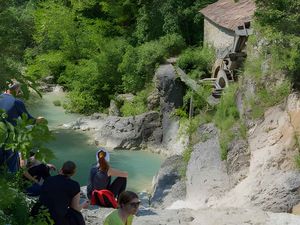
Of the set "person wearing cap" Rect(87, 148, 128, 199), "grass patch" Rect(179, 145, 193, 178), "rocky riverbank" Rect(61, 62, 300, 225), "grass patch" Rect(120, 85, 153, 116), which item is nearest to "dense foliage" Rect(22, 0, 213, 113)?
"grass patch" Rect(120, 85, 153, 116)

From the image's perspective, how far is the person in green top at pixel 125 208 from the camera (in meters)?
4.24

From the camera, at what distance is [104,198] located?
7785 mm

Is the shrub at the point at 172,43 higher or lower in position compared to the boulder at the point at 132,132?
higher

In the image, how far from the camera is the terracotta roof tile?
63.2ft

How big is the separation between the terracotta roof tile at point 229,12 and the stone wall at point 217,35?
379mm

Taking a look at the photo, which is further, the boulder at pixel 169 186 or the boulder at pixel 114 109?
the boulder at pixel 114 109

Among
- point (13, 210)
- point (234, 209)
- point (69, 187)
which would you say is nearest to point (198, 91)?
point (234, 209)

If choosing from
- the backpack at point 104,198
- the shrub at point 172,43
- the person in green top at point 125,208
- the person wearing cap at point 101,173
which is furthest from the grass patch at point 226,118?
the shrub at point 172,43

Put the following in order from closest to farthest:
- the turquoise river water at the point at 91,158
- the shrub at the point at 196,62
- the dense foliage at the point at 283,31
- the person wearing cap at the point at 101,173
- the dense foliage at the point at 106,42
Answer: the person wearing cap at the point at 101,173, the dense foliage at the point at 283,31, the turquoise river water at the point at 91,158, the shrub at the point at 196,62, the dense foliage at the point at 106,42

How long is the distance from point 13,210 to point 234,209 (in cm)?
527

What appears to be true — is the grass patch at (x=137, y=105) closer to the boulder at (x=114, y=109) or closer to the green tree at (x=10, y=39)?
the boulder at (x=114, y=109)

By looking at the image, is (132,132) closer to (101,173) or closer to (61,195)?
(101,173)

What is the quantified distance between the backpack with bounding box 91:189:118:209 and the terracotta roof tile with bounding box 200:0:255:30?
39.5ft

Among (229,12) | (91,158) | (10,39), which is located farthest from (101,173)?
(229,12)
